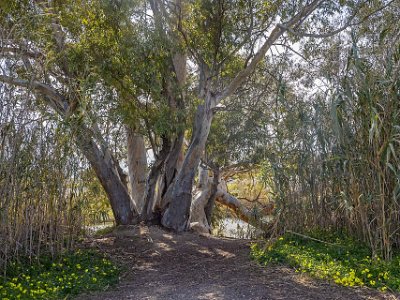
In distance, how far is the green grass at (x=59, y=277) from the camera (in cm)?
463

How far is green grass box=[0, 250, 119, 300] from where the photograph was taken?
4629 mm

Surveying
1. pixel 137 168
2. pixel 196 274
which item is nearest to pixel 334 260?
pixel 196 274

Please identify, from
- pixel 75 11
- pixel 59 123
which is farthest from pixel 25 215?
pixel 75 11

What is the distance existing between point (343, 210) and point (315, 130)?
3.66 ft

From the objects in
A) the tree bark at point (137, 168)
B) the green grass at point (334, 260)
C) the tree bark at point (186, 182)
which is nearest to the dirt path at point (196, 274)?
the green grass at point (334, 260)

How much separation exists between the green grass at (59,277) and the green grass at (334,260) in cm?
196

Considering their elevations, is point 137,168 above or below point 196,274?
above

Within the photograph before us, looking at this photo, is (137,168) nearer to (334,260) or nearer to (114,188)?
(114,188)

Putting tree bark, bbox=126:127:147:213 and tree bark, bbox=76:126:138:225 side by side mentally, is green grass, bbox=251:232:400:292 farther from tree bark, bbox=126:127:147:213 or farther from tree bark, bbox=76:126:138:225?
tree bark, bbox=126:127:147:213

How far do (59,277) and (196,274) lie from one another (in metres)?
1.60

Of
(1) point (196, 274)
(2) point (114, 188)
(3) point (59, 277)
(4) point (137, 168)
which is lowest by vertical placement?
(1) point (196, 274)

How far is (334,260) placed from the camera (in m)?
5.56

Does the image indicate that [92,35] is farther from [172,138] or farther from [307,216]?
[307,216]

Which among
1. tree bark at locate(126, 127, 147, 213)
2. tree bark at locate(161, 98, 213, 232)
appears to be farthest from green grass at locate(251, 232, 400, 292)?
tree bark at locate(126, 127, 147, 213)
